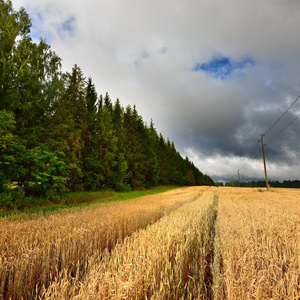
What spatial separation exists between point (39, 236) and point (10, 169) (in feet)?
31.7

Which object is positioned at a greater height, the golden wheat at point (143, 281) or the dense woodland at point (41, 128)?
the dense woodland at point (41, 128)

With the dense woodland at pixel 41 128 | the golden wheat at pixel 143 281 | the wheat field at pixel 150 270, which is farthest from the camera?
the dense woodland at pixel 41 128

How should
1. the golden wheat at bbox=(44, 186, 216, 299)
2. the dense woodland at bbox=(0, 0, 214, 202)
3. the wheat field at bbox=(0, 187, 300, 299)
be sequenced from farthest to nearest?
the dense woodland at bbox=(0, 0, 214, 202) < the wheat field at bbox=(0, 187, 300, 299) < the golden wheat at bbox=(44, 186, 216, 299)

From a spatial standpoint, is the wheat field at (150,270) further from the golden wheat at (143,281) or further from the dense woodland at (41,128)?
the dense woodland at (41,128)

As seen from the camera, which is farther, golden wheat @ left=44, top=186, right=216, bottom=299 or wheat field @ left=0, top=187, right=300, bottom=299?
wheat field @ left=0, top=187, right=300, bottom=299

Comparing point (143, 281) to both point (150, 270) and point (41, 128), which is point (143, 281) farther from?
point (41, 128)

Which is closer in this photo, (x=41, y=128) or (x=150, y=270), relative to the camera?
(x=150, y=270)

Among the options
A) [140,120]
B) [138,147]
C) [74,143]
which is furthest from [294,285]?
[140,120]

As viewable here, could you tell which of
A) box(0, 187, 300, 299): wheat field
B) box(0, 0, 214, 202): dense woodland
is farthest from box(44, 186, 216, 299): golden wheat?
box(0, 0, 214, 202): dense woodland

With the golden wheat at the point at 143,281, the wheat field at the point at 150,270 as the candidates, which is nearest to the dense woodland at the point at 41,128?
the wheat field at the point at 150,270

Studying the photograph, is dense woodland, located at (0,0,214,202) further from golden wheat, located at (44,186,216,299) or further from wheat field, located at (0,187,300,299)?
golden wheat, located at (44,186,216,299)

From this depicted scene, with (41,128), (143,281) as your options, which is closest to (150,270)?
(143,281)

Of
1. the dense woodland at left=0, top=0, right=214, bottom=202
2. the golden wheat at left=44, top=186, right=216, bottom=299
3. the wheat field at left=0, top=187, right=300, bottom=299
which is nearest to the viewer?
the golden wheat at left=44, top=186, right=216, bottom=299

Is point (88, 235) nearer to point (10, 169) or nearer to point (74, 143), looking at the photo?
point (10, 169)
